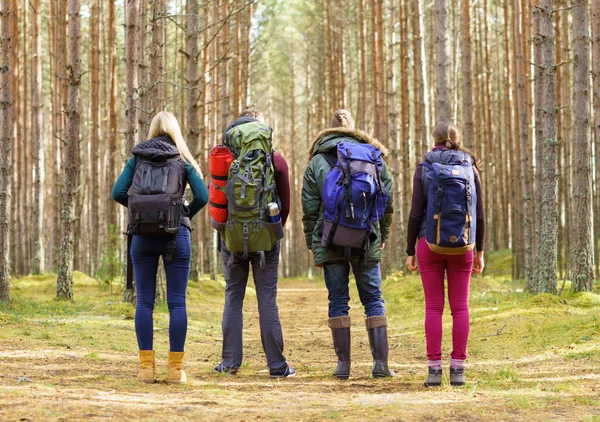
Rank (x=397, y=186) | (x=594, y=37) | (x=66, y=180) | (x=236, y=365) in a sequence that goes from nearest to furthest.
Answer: (x=236, y=365), (x=66, y=180), (x=594, y=37), (x=397, y=186)

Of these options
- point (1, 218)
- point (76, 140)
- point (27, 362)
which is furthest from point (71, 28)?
point (27, 362)

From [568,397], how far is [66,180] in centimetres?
965

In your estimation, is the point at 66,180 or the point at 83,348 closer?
the point at 83,348

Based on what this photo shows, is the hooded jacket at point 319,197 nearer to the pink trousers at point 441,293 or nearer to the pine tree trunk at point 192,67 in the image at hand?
the pink trousers at point 441,293

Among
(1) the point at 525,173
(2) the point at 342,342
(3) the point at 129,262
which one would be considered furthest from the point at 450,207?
(1) the point at 525,173

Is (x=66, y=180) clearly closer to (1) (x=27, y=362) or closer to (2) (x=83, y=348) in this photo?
(2) (x=83, y=348)

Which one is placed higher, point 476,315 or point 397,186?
point 397,186

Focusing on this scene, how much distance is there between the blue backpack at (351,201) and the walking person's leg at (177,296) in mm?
1155

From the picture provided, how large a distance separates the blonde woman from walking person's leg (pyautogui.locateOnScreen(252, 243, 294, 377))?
2.54 ft

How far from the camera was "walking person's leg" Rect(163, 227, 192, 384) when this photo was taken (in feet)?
18.7

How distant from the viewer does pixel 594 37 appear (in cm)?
1330

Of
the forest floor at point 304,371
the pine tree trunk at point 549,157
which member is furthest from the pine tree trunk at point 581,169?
the forest floor at point 304,371

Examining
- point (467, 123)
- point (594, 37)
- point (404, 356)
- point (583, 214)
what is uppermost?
point (594, 37)

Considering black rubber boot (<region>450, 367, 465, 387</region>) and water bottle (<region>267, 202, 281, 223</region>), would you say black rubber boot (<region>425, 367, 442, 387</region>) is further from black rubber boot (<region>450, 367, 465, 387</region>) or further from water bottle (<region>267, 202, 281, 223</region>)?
water bottle (<region>267, 202, 281, 223</region>)
